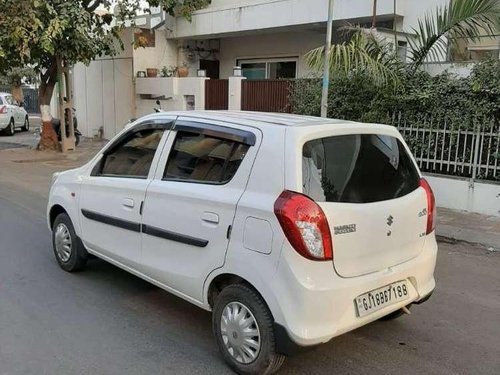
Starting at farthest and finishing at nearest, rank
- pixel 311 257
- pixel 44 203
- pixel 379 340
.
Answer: pixel 44 203
pixel 379 340
pixel 311 257

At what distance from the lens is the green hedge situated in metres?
7.80

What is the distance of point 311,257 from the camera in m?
3.05

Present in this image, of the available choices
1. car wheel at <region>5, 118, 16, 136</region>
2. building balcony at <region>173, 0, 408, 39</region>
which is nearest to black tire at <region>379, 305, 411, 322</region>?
building balcony at <region>173, 0, 408, 39</region>

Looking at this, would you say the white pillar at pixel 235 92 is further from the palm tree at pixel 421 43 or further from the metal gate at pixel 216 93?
the palm tree at pixel 421 43

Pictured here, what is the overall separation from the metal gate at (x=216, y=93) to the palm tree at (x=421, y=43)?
5.09 meters

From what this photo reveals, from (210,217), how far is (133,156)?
1237 millimetres

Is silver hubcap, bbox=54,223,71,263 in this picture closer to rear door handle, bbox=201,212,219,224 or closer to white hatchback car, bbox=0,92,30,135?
rear door handle, bbox=201,212,219,224

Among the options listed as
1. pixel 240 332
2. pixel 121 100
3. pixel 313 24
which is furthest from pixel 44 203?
pixel 121 100

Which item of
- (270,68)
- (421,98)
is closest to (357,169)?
(421,98)

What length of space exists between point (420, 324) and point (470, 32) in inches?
Result: 245

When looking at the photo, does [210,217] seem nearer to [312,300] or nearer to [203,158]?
[203,158]

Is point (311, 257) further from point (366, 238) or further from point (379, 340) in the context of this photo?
point (379, 340)

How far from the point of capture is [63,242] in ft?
16.9

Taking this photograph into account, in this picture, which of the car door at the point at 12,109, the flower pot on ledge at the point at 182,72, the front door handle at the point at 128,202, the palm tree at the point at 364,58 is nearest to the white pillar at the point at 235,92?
the flower pot on ledge at the point at 182,72
